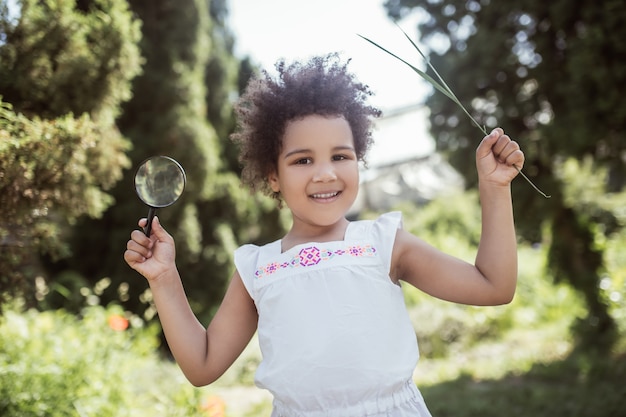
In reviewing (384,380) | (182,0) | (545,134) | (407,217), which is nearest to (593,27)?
(545,134)

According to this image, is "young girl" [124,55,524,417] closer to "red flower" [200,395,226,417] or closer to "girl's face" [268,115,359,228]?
"girl's face" [268,115,359,228]

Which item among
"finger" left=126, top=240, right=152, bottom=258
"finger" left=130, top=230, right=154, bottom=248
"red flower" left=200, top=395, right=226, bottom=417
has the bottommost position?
"red flower" left=200, top=395, right=226, bottom=417

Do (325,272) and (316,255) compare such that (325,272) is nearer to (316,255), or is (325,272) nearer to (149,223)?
(316,255)

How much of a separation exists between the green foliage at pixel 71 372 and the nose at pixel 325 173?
1.50 m

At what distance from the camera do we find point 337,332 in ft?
5.11

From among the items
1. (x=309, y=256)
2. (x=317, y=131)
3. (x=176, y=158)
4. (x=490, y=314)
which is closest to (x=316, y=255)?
(x=309, y=256)

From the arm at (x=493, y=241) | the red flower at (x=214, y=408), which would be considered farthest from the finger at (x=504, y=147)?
the red flower at (x=214, y=408)

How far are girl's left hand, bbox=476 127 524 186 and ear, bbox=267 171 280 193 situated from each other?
66 cm

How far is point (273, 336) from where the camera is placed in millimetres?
1618

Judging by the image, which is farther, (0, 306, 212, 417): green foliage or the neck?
(0, 306, 212, 417): green foliage

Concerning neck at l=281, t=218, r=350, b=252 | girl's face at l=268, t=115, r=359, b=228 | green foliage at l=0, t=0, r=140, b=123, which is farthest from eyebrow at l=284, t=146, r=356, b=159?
green foliage at l=0, t=0, r=140, b=123

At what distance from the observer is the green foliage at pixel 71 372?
259 centimetres

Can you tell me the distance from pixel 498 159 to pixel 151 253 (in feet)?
3.42

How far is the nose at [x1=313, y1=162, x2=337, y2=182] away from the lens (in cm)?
168
